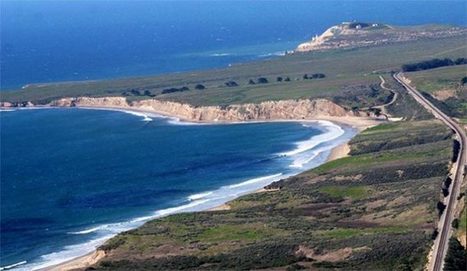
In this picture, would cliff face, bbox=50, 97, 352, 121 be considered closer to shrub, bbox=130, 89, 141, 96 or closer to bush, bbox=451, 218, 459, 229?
shrub, bbox=130, 89, 141, 96

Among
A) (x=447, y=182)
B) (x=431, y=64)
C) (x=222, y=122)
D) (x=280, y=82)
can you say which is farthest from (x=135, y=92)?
(x=447, y=182)

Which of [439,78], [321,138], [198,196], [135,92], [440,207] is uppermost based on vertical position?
[135,92]

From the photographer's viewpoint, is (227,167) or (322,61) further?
(322,61)

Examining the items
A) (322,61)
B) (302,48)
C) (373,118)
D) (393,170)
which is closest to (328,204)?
(393,170)

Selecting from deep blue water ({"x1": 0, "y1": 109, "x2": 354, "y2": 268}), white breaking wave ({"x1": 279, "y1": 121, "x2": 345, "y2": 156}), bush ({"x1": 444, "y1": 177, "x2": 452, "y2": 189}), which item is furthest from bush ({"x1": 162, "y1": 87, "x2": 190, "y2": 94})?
bush ({"x1": 444, "y1": 177, "x2": 452, "y2": 189})

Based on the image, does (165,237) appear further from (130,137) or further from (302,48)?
(302,48)

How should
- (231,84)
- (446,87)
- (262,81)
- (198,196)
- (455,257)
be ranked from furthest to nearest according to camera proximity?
1. (231,84)
2. (262,81)
3. (446,87)
4. (198,196)
5. (455,257)

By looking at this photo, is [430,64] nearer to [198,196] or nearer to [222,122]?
[222,122]

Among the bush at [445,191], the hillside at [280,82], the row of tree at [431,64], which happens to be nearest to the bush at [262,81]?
the hillside at [280,82]
